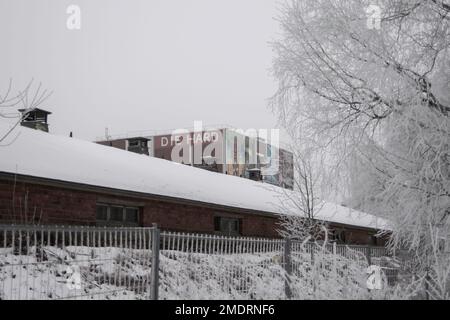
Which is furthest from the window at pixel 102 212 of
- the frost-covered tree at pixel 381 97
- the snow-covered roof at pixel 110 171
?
the frost-covered tree at pixel 381 97

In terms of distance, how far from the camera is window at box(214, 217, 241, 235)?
17.6m

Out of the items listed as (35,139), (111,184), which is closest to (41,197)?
(111,184)

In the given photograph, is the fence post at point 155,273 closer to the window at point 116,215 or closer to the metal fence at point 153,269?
the metal fence at point 153,269

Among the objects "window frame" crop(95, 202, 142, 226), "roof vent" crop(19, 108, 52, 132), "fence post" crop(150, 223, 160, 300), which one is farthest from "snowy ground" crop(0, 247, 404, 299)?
"roof vent" crop(19, 108, 52, 132)

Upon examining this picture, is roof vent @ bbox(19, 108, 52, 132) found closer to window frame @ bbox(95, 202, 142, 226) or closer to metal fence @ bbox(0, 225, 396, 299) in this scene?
window frame @ bbox(95, 202, 142, 226)

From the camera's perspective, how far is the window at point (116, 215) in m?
13.0

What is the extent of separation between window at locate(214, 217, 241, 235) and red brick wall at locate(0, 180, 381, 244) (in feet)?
1.07

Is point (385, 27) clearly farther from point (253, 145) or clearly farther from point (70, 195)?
point (253, 145)

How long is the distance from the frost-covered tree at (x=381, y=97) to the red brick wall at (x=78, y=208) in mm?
6138

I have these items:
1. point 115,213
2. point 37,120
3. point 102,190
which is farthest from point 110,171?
point 37,120

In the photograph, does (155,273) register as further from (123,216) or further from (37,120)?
(37,120)

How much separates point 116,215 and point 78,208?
5.63ft

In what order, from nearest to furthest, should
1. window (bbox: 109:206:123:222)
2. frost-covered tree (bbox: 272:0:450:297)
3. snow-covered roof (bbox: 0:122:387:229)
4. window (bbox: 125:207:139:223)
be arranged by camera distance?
frost-covered tree (bbox: 272:0:450:297) < snow-covered roof (bbox: 0:122:387:229) < window (bbox: 109:206:123:222) < window (bbox: 125:207:139:223)
